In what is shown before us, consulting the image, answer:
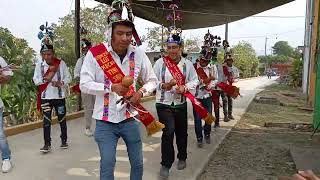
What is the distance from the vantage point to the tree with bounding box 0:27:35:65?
398 inches

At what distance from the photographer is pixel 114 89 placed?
4.01 meters

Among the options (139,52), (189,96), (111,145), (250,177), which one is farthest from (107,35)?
(250,177)

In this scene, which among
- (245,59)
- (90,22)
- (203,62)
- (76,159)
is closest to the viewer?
(76,159)

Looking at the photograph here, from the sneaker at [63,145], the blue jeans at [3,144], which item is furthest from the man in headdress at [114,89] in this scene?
the sneaker at [63,145]

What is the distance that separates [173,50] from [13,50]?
5442mm

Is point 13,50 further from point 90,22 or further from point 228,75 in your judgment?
point 90,22

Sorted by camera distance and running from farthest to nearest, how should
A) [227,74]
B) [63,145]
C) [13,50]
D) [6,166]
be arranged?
[227,74] → [13,50] → [63,145] → [6,166]

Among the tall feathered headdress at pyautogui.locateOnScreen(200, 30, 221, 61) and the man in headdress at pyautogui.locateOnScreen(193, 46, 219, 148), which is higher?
the tall feathered headdress at pyautogui.locateOnScreen(200, 30, 221, 61)

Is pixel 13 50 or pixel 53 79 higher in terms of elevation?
pixel 13 50

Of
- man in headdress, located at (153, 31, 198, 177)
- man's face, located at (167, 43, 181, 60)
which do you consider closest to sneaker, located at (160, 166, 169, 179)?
man in headdress, located at (153, 31, 198, 177)

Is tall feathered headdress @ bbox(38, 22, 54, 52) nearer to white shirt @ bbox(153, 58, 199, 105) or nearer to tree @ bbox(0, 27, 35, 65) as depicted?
white shirt @ bbox(153, 58, 199, 105)

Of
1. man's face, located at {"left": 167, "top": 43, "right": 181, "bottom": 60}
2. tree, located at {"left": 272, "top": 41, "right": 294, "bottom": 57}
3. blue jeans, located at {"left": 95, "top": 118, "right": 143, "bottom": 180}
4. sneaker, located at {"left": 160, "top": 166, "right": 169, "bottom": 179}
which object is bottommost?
sneaker, located at {"left": 160, "top": 166, "right": 169, "bottom": 179}

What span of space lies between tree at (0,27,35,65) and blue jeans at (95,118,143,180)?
6287 millimetres

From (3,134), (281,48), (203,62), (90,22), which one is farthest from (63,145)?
(281,48)
